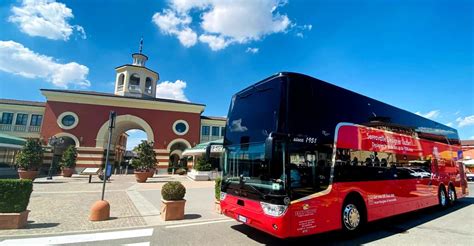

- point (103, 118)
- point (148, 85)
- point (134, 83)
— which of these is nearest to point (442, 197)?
point (103, 118)

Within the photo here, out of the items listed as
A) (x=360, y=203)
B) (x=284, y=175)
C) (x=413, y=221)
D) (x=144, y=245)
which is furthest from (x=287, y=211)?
(x=413, y=221)

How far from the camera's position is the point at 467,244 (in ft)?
18.5

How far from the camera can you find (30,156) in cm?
1888

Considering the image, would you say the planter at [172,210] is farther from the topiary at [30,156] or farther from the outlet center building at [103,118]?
the outlet center building at [103,118]

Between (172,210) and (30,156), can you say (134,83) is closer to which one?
(30,156)

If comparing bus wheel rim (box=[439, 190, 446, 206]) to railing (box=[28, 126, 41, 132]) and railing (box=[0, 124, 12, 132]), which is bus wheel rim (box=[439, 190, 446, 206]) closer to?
railing (box=[28, 126, 41, 132])

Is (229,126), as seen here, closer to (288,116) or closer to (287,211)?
(288,116)

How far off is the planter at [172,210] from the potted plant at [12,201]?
12.1ft

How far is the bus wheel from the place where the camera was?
232 inches

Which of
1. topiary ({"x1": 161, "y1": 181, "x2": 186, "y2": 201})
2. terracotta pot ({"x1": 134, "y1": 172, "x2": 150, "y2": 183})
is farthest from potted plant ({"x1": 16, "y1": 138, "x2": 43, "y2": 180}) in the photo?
topiary ({"x1": 161, "y1": 181, "x2": 186, "y2": 201})

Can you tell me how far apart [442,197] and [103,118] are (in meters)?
34.6

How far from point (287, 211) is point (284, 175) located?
0.70 metres

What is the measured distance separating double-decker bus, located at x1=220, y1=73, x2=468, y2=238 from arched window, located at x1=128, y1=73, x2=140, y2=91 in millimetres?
33248

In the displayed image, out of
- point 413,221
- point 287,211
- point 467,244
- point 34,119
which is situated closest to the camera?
point 287,211
